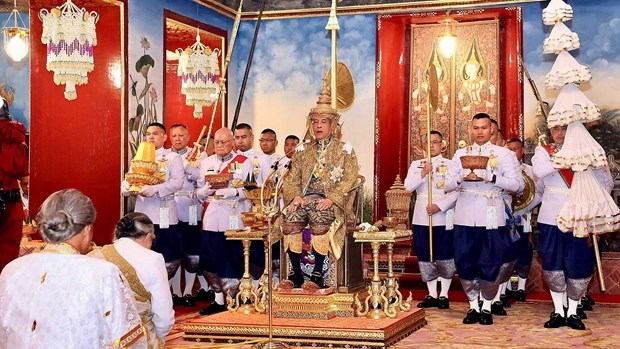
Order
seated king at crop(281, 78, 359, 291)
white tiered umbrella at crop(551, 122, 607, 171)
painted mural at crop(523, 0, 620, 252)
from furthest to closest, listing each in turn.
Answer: painted mural at crop(523, 0, 620, 252)
seated king at crop(281, 78, 359, 291)
white tiered umbrella at crop(551, 122, 607, 171)

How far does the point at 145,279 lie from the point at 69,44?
18.0ft

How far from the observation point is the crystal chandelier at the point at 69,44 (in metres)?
9.97

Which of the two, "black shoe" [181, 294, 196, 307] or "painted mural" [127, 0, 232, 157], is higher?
"painted mural" [127, 0, 232, 157]

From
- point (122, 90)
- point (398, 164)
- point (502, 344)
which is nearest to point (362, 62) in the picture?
point (398, 164)

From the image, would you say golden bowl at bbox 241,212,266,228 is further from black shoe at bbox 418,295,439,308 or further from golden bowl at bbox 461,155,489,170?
black shoe at bbox 418,295,439,308

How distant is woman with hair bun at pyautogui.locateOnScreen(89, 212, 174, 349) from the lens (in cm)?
510

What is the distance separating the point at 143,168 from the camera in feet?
30.5

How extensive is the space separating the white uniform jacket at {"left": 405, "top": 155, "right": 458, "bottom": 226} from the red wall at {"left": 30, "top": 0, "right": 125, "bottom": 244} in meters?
3.43

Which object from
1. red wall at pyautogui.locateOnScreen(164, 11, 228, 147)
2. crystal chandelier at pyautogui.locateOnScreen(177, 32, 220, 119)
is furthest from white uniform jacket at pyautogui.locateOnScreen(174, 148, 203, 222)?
red wall at pyautogui.locateOnScreen(164, 11, 228, 147)

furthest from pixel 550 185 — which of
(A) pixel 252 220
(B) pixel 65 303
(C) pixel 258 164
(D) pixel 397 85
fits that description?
(B) pixel 65 303

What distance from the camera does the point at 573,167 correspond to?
8281 mm

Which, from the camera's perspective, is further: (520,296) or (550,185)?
(520,296)

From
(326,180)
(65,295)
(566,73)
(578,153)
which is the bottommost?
(65,295)

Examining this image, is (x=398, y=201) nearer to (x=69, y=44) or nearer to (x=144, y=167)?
(x=144, y=167)
